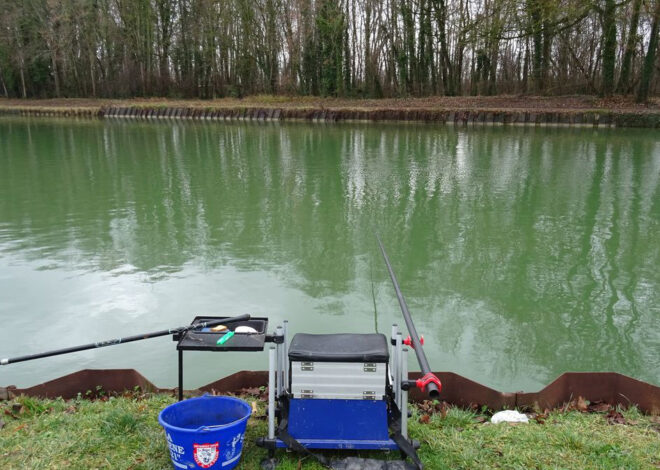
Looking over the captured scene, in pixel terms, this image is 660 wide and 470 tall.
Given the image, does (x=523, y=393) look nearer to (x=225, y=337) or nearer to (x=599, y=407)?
(x=599, y=407)

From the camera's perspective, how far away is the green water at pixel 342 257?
4.26m

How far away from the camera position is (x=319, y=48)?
1208 inches

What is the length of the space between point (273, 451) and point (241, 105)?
26043 mm

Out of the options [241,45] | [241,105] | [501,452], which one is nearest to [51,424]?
[501,452]

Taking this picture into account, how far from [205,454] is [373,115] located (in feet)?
73.1

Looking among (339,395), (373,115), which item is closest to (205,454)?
(339,395)

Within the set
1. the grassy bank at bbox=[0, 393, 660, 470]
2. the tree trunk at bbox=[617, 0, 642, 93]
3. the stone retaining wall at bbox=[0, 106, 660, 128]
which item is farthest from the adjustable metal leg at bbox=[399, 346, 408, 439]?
the tree trunk at bbox=[617, 0, 642, 93]

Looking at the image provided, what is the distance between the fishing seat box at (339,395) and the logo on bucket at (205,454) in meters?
0.35

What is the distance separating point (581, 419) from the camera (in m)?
2.96

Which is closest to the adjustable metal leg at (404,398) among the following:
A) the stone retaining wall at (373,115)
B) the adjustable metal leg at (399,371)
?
the adjustable metal leg at (399,371)

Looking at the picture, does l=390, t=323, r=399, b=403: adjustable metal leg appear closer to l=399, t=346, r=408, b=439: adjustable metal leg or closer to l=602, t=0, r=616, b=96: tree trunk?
l=399, t=346, r=408, b=439: adjustable metal leg

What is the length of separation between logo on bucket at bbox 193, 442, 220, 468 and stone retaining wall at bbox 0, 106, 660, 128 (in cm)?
2039

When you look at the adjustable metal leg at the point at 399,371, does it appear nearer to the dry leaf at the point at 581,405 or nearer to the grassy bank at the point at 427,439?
the grassy bank at the point at 427,439

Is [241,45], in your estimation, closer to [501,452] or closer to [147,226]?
[147,226]
